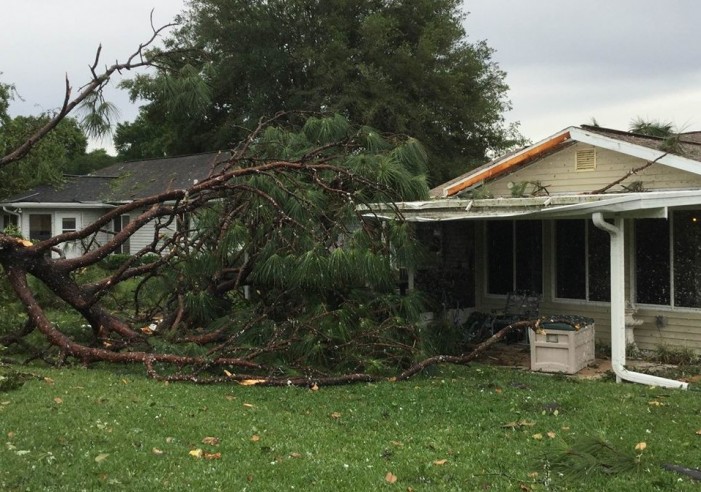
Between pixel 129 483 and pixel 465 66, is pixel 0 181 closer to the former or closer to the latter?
→ pixel 465 66

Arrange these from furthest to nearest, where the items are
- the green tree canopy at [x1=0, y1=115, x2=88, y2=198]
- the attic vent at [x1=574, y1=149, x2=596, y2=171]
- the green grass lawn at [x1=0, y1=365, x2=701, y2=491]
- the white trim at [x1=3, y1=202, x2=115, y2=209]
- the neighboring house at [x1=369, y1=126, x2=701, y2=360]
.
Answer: the green tree canopy at [x1=0, y1=115, x2=88, y2=198] < the white trim at [x1=3, y1=202, x2=115, y2=209] < the attic vent at [x1=574, y1=149, x2=596, y2=171] < the neighboring house at [x1=369, y1=126, x2=701, y2=360] < the green grass lawn at [x1=0, y1=365, x2=701, y2=491]

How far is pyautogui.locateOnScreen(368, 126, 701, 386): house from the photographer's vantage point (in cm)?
884

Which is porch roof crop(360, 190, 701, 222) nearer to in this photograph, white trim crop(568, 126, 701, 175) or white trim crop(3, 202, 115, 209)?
white trim crop(568, 126, 701, 175)

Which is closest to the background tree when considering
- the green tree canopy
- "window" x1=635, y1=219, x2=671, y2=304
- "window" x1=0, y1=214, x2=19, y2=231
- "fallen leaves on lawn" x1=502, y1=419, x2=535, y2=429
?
the green tree canopy

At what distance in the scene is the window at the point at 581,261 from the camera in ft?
35.3

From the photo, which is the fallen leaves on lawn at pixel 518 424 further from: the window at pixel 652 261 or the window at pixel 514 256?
the window at pixel 514 256

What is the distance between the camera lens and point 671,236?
10.0 m

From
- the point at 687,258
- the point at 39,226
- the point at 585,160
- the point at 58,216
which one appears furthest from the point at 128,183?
the point at 687,258

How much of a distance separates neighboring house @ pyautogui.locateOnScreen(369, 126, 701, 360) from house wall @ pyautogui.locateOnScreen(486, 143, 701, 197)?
2 cm

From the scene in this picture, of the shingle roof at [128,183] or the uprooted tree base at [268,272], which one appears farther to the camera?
the shingle roof at [128,183]

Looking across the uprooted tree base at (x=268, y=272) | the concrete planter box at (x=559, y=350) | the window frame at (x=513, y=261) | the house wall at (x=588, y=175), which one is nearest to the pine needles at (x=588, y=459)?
the uprooted tree base at (x=268, y=272)

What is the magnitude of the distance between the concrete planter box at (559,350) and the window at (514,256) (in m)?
2.33

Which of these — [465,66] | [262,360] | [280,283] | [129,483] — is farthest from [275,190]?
[465,66]

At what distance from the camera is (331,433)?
5.76m
